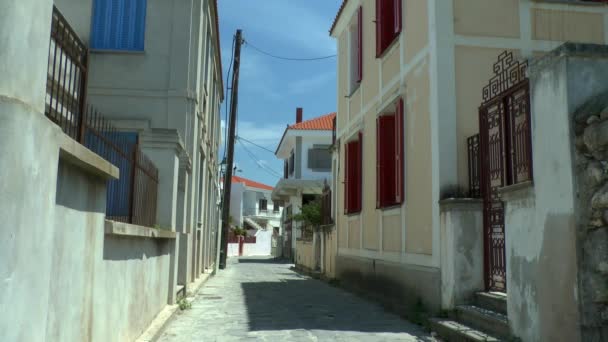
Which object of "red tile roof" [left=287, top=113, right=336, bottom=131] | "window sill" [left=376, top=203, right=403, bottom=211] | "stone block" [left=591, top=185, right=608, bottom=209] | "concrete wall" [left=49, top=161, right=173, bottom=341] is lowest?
"concrete wall" [left=49, top=161, right=173, bottom=341]

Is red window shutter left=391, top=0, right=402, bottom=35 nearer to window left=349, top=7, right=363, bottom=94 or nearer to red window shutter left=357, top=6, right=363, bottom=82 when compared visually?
red window shutter left=357, top=6, right=363, bottom=82

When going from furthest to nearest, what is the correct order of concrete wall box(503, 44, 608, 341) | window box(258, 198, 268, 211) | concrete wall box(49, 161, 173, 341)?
window box(258, 198, 268, 211), concrete wall box(503, 44, 608, 341), concrete wall box(49, 161, 173, 341)

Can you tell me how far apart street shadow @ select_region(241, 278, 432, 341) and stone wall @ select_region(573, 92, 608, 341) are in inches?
113

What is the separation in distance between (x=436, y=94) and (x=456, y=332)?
3544 mm

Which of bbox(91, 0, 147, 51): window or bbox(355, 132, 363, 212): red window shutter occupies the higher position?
bbox(91, 0, 147, 51): window

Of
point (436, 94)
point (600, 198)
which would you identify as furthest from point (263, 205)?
point (600, 198)

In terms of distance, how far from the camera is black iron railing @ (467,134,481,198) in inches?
312

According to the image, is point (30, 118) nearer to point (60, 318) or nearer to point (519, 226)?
point (60, 318)

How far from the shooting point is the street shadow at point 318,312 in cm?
800

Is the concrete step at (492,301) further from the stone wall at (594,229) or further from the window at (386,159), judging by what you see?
the window at (386,159)

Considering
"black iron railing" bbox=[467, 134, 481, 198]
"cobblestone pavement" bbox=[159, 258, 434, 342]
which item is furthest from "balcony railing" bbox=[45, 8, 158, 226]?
"black iron railing" bbox=[467, 134, 481, 198]

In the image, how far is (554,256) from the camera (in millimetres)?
4984

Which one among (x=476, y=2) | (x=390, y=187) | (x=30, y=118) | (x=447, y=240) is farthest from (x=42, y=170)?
(x=390, y=187)

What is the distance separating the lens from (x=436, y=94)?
8.44m
